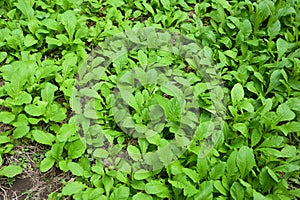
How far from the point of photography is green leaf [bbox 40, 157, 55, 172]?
2594mm

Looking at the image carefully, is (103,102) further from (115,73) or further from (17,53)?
(17,53)

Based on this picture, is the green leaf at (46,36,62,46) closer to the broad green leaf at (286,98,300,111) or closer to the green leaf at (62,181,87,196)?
the green leaf at (62,181,87,196)

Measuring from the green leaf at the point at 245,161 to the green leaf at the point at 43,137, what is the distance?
1281 mm

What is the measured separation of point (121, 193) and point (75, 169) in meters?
0.37

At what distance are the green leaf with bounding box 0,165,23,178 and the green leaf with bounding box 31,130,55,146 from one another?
226mm

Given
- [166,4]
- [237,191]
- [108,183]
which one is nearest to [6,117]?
[108,183]

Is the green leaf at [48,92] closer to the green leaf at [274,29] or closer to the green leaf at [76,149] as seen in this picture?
the green leaf at [76,149]

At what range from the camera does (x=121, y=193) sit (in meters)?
2.41

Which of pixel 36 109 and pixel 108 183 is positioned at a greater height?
pixel 36 109

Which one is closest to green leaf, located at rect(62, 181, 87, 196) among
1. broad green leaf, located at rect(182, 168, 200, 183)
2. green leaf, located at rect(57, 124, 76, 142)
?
green leaf, located at rect(57, 124, 76, 142)

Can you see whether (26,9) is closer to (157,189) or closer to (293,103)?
(157,189)

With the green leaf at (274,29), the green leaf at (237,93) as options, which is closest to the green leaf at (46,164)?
the green leaf at (237,93)

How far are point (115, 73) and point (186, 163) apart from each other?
41.1 inches

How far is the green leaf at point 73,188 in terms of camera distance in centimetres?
246
